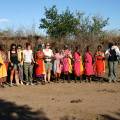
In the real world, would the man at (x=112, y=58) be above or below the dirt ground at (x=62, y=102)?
above

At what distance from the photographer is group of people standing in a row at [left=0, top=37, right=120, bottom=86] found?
53.6 feet

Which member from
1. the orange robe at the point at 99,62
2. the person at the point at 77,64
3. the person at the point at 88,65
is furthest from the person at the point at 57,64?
the orange robe at the point at 99,62

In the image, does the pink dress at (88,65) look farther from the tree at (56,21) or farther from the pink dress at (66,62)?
the tree at (56,21)

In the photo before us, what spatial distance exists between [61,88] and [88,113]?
5.00 meters

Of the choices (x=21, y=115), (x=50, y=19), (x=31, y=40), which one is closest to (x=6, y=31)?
(x=31, y=40)

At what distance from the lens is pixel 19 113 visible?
11.0 m

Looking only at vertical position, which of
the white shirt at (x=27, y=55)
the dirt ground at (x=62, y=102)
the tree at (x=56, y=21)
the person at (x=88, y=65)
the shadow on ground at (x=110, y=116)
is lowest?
the shadow on ground at (x=110, y=116)

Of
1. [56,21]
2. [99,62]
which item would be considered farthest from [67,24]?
[99,62]

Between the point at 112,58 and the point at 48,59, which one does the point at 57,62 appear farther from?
the point at 112,58

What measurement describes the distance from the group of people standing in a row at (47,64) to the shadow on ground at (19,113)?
4.31m

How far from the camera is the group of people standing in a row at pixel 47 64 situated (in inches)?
643

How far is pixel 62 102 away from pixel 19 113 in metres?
1.84

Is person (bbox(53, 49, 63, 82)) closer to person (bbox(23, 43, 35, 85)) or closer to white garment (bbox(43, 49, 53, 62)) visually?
white garment (bbox(43, 49, 53, 62))

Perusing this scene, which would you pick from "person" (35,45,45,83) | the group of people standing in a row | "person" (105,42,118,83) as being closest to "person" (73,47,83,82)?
the group of people standing in a row
